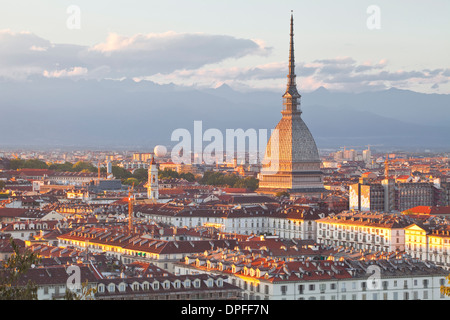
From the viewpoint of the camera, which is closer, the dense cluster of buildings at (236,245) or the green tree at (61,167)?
the dense cluster of buildings at (236,245)

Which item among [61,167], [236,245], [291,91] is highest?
[291,91]

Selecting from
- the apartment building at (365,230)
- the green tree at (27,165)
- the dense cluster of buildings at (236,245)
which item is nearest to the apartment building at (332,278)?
the dense cluster of buildings at (236,245)

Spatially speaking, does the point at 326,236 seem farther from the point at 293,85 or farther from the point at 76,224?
the point at 293,85

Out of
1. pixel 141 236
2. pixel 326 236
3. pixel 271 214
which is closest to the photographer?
pixel 141 236

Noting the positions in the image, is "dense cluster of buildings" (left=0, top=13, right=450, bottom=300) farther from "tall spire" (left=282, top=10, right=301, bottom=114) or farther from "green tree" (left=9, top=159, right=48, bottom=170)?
"green tree" (left=9, top=159, right=48, bottom=170)

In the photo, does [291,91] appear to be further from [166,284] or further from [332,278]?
[166,284]

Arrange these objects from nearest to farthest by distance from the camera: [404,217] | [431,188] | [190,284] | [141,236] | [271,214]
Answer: [190,284] → [141,236] → [404,217] → [271,214] → [431,188]

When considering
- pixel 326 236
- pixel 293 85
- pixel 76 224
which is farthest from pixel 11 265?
pixel 293 85

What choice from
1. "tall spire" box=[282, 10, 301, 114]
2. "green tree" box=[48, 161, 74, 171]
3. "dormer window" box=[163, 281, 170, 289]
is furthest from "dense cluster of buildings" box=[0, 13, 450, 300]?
"green tree" box=[48, 161, 74, 171]

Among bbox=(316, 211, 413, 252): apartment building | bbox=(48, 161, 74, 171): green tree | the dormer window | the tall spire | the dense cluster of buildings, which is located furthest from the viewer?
bbox=(48, 161, 74, 171): green tree

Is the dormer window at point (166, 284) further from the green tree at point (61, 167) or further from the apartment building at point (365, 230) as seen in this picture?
the green tree at point (61, 167)

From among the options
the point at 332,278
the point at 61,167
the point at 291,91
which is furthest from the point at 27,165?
the point at 332,278
